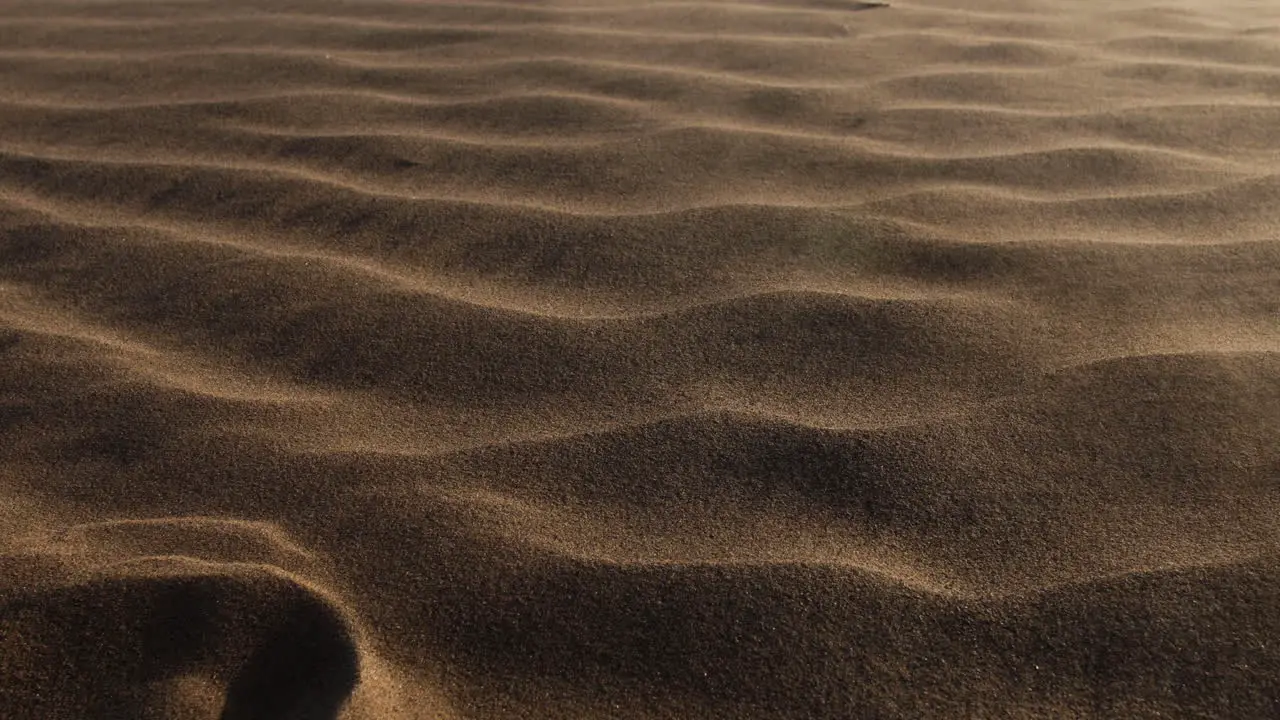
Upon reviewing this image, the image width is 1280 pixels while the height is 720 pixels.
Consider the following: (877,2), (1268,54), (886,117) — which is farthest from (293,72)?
(1268,54)

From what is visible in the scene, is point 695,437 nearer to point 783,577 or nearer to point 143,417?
point 783,577

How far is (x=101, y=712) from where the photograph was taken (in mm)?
844

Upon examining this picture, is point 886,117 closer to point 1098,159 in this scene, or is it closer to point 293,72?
point 1098,159

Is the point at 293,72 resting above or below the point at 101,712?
above

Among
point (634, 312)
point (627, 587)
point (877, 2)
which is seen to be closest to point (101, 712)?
point (627, 587)

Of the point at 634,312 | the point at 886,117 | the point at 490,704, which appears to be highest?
the point at 886,117

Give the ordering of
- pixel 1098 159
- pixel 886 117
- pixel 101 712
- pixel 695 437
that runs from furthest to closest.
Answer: pixel 886 117
pixel 1098 159
pixel 695 437
pixel 101 712

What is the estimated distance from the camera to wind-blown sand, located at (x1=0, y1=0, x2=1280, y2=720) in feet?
2.96

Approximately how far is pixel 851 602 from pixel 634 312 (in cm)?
55

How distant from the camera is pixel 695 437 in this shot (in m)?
1.16

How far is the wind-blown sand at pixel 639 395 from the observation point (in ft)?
2.96

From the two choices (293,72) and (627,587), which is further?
(293,72)

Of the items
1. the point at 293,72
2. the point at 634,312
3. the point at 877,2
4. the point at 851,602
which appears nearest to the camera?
the point at 851,602

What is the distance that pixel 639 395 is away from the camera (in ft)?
4.04
